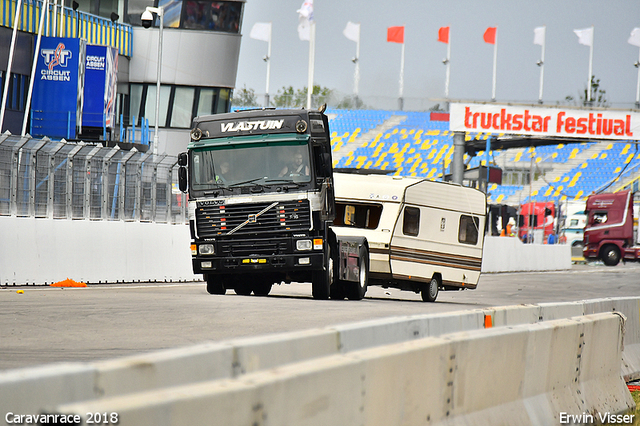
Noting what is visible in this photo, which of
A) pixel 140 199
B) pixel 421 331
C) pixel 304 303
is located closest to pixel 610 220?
pixel 140 199

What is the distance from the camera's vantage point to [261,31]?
6488 cm

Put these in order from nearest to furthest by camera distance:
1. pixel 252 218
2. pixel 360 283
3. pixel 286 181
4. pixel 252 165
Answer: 1. pixel 286 181
2. pixel 252 165
3. pixel 252 218
4. pixel 360 283

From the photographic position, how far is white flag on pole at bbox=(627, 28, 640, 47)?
2352 inches

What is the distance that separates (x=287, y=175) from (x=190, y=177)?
1.78m

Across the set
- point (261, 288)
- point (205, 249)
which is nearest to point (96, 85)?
point (261, 288)

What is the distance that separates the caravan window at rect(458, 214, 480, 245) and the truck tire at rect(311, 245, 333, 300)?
4.78 meters

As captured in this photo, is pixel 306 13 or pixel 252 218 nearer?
pixel 252 218

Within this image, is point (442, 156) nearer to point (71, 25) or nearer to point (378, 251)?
point (71, 25)

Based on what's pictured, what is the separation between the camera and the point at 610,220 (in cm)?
4959

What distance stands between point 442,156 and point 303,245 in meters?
54.1

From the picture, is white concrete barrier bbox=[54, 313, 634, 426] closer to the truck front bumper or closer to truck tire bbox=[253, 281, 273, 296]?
the truck front bumper

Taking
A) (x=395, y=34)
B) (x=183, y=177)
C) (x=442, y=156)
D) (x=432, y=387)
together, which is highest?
(x=395, y=34)

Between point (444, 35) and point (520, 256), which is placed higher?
point (444, 35)

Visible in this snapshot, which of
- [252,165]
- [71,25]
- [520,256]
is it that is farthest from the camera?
[71,25]
